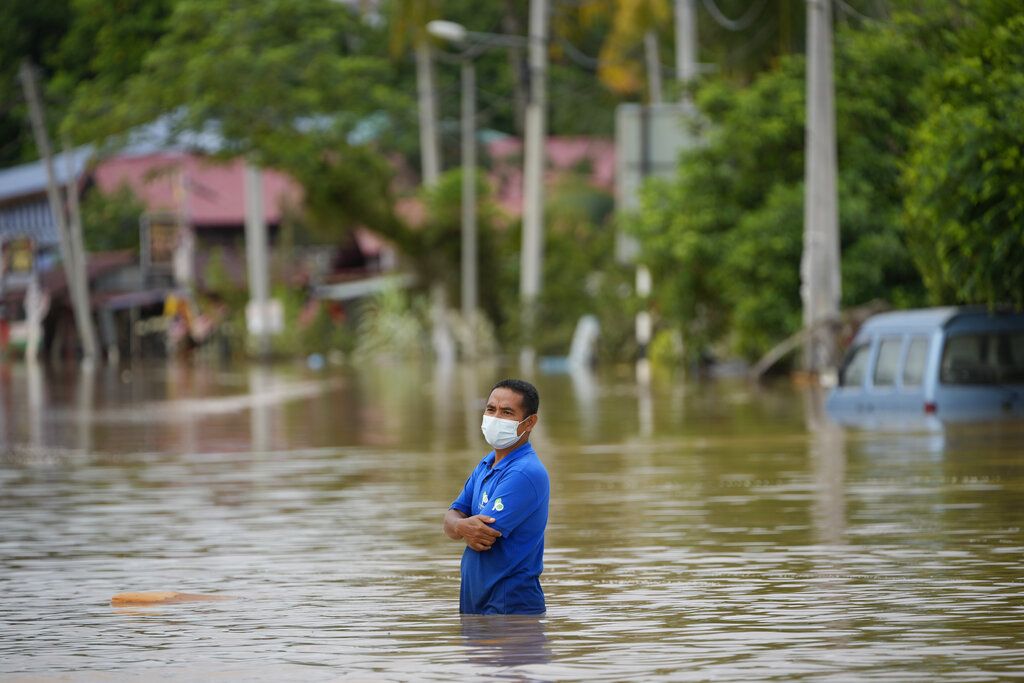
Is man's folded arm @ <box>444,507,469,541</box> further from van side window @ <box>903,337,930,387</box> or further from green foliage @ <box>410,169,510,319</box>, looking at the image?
green foliage @ <box>410,169,510,319</box>

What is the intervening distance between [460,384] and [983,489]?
100 ft

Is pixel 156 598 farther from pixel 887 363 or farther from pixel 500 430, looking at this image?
pixel 887 363

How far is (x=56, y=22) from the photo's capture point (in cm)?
8844

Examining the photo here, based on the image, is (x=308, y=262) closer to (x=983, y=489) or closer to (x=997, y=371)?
(x=997, y=371)

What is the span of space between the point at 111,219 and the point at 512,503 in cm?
8842

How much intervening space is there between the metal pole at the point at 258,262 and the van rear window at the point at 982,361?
51.5 meters

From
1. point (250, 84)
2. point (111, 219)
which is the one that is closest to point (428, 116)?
point (250, 84)

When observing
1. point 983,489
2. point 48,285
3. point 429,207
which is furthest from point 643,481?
point 48,285

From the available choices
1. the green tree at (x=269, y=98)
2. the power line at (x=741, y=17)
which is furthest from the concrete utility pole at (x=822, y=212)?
the green tree at (x=269, y=98)

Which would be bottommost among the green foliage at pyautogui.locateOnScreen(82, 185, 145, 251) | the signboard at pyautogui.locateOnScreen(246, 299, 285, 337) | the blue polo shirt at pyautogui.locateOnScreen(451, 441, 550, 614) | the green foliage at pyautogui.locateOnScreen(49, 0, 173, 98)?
the blue polo shirt at pyautogui.locateOnScreen(451, 441, 550, 614)

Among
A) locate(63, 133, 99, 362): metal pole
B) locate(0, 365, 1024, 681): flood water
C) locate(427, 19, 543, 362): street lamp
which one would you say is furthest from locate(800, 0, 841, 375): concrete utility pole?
locate(63, 133, 99, 362): metal pole

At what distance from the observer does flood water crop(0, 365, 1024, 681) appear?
9656 mm

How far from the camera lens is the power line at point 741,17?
49594 mm

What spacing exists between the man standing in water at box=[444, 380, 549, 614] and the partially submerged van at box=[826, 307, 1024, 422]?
15776 millimetres
